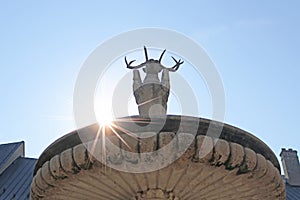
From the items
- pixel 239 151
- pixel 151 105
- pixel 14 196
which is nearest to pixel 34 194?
pixel 151 105

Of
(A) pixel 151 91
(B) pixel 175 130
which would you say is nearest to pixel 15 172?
(A) pixel 151 91

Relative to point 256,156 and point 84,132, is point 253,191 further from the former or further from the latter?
point 84,132

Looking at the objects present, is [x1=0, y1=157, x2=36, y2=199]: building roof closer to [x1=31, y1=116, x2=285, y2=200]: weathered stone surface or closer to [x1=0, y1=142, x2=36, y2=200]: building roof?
[x1=0, y1=142, x2=36, y2=200]: building roof

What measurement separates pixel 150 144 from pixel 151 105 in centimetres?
207

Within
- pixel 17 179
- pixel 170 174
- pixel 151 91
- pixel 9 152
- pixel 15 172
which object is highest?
pixel 9 152

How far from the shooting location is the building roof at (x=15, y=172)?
68.8 ft

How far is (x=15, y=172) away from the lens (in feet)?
77.7

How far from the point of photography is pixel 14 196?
20562 millimetres

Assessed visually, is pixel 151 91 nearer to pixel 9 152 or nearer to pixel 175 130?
pixel 175 130

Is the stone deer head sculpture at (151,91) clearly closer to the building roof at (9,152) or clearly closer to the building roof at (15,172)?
the building roof at (15,172)


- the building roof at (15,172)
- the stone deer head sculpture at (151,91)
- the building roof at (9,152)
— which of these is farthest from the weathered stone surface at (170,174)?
the building roof at (9,152)

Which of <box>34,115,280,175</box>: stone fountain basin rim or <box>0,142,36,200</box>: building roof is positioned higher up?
<box>0,142,36,200</box>: building roof

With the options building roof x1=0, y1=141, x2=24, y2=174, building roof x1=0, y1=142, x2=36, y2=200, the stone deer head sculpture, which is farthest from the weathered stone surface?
building roof x1=0, y1=141, x2=24, y2=174

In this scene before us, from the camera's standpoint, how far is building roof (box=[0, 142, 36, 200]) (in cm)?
2098
